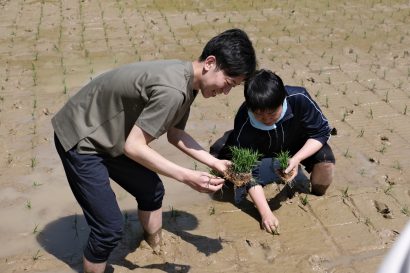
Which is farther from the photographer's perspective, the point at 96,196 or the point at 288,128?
the point at 288,128

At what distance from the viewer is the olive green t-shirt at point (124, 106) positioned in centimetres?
272

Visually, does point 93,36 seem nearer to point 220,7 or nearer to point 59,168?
point 220,7

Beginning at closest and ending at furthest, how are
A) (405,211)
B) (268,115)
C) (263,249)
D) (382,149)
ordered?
(268,115) < (263,249) < (405,211) < (382,149)

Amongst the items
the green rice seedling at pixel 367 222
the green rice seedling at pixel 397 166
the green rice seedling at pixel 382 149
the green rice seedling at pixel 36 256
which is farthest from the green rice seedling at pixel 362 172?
the green rice seedling at pixel 36 256

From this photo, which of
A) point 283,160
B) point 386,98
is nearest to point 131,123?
point 283,160

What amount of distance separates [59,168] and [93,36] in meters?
3.67

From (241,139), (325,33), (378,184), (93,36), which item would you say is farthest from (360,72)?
(93,36)

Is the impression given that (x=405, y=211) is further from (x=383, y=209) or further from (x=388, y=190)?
(x=388, y=190)

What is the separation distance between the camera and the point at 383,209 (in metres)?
3.99

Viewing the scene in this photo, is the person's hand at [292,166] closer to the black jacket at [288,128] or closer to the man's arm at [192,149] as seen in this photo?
the black jacket at [288,128]

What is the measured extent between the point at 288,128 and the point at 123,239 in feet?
4.57

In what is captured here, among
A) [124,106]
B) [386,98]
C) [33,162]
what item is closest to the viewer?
[124,106]

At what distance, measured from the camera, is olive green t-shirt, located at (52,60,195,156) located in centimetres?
272

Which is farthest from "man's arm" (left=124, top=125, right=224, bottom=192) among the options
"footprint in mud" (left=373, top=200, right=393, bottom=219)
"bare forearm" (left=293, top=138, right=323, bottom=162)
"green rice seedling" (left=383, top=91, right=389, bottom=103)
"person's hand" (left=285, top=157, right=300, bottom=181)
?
"green rice seedling" (left=383, top=91, right=389, bottom=103)
